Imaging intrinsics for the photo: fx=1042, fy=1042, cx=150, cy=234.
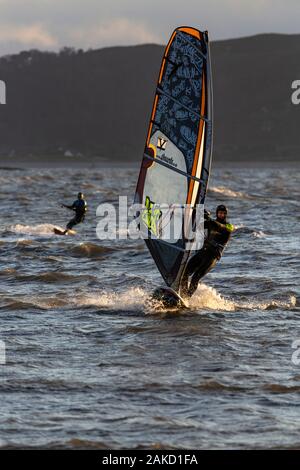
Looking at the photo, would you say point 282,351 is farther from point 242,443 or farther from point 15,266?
point 15,266

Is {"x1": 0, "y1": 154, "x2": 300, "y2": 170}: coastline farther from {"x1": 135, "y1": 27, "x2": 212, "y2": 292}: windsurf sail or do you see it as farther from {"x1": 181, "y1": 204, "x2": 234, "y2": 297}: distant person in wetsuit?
{"x1": 181, "y1": 204, "x2": 234, "y2": 297}: distant person in wetsuit

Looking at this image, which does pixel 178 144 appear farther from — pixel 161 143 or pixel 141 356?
pixel 141 356

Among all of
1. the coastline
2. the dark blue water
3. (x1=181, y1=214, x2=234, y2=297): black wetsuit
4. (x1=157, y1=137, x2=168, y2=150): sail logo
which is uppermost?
(x1=157, y1=137, x2=168, y2=150): sail logo

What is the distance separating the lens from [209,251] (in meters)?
16.5

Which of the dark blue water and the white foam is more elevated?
the white foam

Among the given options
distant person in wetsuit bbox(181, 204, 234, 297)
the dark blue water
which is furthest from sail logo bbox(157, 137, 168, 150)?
the dark blue water

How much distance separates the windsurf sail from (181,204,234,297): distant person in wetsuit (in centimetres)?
16

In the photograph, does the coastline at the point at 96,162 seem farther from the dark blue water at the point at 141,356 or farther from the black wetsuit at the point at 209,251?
the black wetsuit at the point at 209,251

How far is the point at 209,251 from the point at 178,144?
69.4 inches

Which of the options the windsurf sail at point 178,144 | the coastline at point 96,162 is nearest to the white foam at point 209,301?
the windsurf sail at point 178,144

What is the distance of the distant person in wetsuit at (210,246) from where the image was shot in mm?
16328

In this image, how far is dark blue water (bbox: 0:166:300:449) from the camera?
10633mm

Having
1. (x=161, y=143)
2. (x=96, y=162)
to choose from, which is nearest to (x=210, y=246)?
(x=161, y=143)
